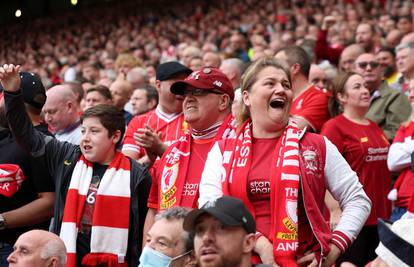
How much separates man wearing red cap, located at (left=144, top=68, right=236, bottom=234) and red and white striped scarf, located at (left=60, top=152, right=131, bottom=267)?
20 cm

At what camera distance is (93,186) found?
6.02 m

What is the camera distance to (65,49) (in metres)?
25.0

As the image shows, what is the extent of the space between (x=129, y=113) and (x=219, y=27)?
11872 millimetres

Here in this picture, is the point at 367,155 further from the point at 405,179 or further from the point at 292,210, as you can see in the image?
the point at 292,210

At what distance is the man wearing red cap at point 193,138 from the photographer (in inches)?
222

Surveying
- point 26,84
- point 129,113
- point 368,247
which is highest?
point 26,84

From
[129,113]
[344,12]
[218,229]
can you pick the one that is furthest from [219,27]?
[218,229]

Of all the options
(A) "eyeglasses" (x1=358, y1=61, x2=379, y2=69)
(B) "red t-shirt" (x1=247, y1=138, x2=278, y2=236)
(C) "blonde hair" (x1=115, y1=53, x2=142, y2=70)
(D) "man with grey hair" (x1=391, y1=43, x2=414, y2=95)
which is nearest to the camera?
(B) "red t-shirt" (x1=247, y1=138, x2=278, y2=236)

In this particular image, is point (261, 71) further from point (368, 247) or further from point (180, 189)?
point (368, 247)

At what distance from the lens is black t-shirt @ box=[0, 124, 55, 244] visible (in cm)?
627

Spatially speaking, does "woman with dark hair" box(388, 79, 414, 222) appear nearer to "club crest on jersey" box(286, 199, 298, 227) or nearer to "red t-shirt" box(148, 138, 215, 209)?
"red t-shirt" box(148, 138, 215, 209)

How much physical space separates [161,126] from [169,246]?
2491 millimetres

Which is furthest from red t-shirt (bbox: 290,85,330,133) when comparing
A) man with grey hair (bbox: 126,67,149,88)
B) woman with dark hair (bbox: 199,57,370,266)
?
man with grey hair (bbox: 126,67,149,88)

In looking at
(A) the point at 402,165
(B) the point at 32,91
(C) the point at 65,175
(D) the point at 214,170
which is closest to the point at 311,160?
(D) the point at 214,170
